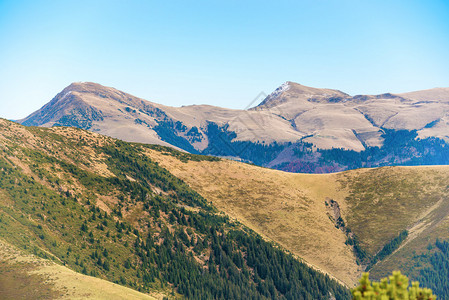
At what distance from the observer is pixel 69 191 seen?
5787 inches

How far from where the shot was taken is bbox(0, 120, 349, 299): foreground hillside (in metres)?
118

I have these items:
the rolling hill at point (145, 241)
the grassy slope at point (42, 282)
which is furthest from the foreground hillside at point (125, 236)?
the grassy slope at point (42, 282)

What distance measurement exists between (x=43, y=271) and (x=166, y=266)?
193 feet

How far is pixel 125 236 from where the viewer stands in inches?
5546

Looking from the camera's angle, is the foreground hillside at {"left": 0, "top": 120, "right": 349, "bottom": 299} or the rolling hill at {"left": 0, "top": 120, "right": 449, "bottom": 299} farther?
the rolling hill at {"left": 0, "top": 120, "right": 449, "bottom": 299}

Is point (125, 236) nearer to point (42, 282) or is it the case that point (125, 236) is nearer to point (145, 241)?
point (145, 241)

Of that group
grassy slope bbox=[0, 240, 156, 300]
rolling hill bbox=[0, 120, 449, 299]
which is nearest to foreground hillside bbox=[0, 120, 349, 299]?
rolling hill bbox=[0, 120, 449, 299]

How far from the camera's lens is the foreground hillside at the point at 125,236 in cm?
11831

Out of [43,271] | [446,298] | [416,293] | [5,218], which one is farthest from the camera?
[446,298]

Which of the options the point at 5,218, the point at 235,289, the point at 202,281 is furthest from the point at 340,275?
the point at 5,218

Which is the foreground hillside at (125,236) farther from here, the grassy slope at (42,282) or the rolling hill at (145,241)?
the grassy slope at (42,282)

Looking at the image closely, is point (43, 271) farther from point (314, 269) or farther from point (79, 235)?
Answer: point (314, 269)

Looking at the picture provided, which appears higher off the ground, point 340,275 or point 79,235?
point 79,235

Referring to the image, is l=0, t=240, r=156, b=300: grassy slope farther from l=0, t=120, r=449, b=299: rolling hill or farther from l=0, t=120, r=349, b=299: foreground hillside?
l=0, t=120, r=449, b=299: rolling hill
